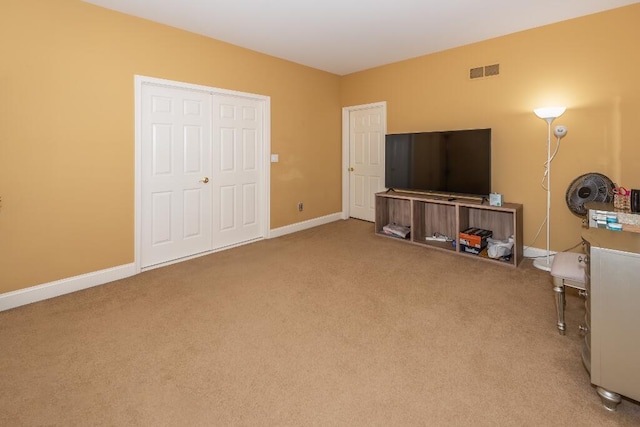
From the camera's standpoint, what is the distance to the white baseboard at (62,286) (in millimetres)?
2717

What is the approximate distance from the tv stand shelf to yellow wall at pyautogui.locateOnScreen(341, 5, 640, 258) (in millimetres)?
287

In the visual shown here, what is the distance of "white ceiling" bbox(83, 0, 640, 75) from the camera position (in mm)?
3104

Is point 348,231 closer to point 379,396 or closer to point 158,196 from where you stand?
point 158,196

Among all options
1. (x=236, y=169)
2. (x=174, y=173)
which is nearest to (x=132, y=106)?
(x=174, y=173)

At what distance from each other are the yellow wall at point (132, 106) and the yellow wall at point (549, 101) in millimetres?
11

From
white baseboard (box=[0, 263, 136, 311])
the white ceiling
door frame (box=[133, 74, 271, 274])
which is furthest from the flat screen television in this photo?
white baseboard (box=[0, 263, 136, 311])

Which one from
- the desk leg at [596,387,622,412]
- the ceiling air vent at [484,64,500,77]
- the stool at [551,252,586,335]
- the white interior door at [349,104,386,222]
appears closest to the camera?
the desk leg at [596,387,622,412]

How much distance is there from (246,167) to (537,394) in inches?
153

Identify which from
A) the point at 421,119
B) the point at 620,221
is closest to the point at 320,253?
the point at 421,119

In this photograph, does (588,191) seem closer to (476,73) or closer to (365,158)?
(476,73)

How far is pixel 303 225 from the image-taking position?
5.39 meters

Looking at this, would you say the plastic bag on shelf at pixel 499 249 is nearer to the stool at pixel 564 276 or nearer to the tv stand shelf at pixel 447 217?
the tv stand shelf at pixel 447 217

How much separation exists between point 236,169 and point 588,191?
392 centimetres

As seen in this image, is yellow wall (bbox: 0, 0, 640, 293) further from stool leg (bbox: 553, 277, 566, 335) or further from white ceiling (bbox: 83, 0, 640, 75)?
stool leg (bbox: 553, 277, 566, 335)
